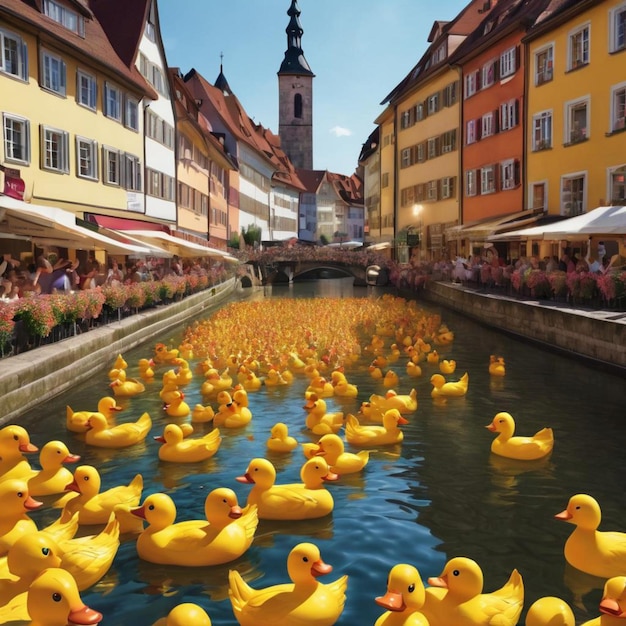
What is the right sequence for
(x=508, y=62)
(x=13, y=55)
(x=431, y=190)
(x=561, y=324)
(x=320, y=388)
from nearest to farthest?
(x=320, y=388), (x=561, y=324), (x=13, y=55), (x=508, y=62), (x=431, y=190)

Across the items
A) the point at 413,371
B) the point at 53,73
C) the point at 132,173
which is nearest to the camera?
the point at 413,371

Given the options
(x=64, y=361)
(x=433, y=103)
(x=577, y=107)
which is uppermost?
(x=433, y=103)

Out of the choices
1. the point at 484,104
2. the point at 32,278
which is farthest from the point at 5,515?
the point at 484,104

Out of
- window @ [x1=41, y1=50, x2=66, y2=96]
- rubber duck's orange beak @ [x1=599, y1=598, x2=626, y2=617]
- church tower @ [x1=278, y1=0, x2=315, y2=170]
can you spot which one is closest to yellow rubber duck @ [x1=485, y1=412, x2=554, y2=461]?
rubber duck's orange beak @ [x1=599, y1=598, x2=626, y2=617]

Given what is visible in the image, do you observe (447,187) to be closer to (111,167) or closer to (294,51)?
(111,167)

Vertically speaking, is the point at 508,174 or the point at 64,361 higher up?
the point at 508,174

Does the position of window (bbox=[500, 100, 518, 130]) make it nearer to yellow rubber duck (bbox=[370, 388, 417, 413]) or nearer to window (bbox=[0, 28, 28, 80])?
window (bbox=[0, 28, 28, 80])

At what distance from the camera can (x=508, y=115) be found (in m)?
35.7

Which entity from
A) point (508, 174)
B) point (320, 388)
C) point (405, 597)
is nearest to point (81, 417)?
point (320, 388)

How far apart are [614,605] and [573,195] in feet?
90.0

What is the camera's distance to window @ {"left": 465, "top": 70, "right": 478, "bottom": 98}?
39.6 m

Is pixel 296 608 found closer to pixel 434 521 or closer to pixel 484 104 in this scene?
pixel 434 521

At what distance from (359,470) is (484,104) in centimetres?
3262

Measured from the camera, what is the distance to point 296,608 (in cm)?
536
